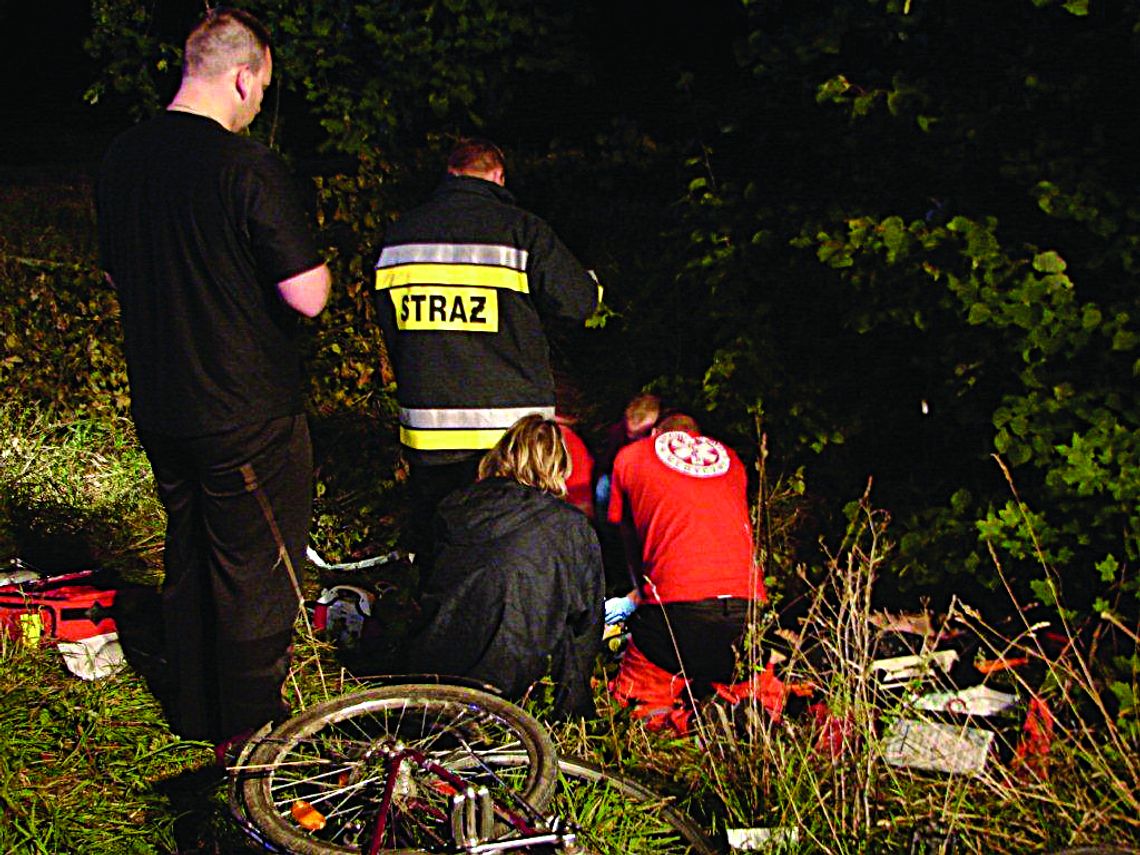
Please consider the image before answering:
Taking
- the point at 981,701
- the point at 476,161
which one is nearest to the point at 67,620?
the point at 476,161

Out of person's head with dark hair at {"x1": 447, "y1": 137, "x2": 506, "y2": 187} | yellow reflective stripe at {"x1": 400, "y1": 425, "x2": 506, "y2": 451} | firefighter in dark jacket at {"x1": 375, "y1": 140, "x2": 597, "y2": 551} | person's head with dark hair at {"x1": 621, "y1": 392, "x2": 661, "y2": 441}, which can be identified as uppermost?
person's head with dark hair at {"x1": 447, "y1": 137, "x2": 506, "y2": 187}

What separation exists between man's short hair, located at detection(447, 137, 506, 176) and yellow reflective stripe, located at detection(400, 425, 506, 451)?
0.98m

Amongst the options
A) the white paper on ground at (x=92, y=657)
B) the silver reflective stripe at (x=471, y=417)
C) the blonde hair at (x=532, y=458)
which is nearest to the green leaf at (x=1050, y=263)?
the blonde hair at (x=532, y=458)

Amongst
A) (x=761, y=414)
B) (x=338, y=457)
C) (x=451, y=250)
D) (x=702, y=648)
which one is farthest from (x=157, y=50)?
(x=702, y=648)

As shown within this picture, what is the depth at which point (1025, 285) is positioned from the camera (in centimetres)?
384

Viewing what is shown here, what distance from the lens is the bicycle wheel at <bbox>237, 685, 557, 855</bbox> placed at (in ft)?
8.03

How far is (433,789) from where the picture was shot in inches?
98.4

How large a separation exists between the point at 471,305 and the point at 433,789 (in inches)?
85.2

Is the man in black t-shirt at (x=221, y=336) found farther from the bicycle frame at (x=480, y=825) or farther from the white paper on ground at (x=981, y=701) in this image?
the white paper on ground at (x=981, y=701)

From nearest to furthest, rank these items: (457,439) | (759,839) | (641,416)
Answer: (759,839), (457,439), (641,416)

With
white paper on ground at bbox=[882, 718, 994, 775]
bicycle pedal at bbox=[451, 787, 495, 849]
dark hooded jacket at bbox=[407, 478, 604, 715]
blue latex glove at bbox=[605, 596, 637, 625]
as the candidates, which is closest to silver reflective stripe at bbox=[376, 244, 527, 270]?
dark hooded jacket at bbox=[407, 478, 604, 715]

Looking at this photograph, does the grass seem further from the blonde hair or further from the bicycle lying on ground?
the blonde hair

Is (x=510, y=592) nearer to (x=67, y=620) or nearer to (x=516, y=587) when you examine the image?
(x=516, y=587)

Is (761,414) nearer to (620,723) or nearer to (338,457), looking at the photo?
(620,723)
